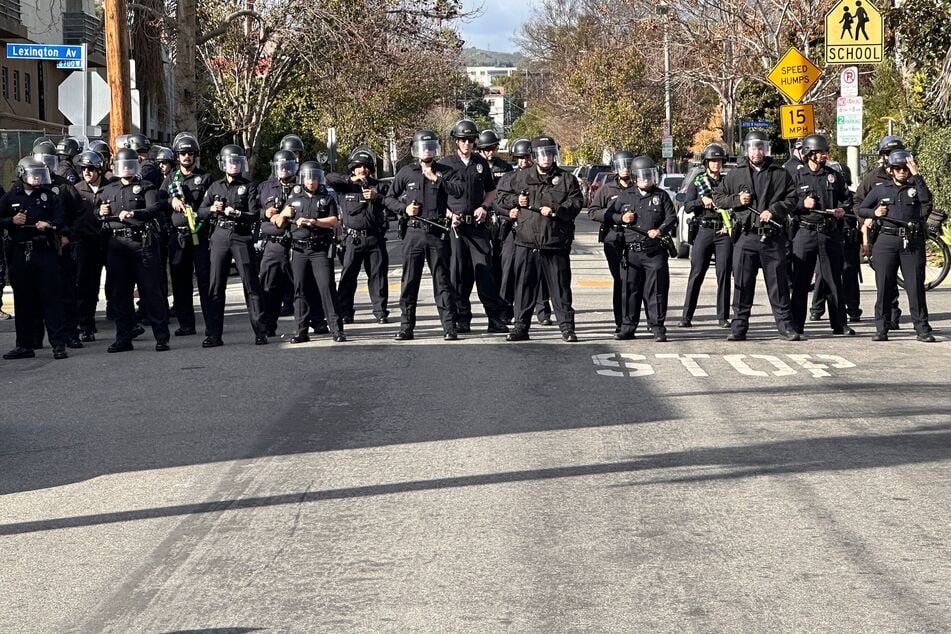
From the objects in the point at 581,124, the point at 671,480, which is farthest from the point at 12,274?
the point at 581,124

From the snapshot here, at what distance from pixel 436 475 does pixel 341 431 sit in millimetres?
1629

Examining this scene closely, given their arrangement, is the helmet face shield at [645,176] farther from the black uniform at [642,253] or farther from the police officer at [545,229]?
the police officer at [545,229]

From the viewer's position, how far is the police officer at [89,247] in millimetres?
16172

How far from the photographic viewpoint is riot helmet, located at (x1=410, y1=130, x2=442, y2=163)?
15.5 metres

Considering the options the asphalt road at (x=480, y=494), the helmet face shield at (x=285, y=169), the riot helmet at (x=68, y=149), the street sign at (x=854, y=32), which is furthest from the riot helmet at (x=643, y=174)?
the street sign at (x=854, y=32)

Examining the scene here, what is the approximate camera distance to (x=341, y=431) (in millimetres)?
9859

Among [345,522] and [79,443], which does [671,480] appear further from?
[79,443]

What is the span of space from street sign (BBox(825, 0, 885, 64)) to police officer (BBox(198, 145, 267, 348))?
10389 mm

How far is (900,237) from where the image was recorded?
14.6 meters

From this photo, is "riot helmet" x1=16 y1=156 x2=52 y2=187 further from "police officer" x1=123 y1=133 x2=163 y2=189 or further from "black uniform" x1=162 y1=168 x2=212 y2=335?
"police officer" x1=123 y1=133 x2=163 y2=189

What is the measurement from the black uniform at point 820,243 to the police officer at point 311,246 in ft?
15.2

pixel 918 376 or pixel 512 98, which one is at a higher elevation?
pixel 512 98

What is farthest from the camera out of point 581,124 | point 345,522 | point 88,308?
point 581,124

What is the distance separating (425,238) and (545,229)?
128 cm
